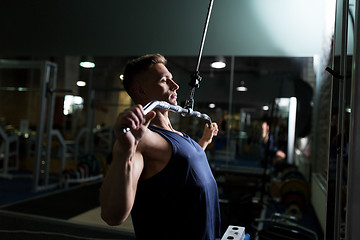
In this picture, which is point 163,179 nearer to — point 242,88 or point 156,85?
point 156,85

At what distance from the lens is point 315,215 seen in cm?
372

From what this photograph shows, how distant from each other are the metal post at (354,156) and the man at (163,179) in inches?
18.7

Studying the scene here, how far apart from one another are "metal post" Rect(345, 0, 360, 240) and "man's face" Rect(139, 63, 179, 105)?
2.03 feet

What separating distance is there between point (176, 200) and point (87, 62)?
2033 mm

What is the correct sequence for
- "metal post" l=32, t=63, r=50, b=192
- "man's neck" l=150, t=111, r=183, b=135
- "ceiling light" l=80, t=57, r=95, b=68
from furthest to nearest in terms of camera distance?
"metal post" l=32, t=63, r=50, b=192
"ceiling light" l=80, t=57, r=95, b=68
"man's neck" l=150, t=111, r=183, b=135

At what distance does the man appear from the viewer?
88 cm

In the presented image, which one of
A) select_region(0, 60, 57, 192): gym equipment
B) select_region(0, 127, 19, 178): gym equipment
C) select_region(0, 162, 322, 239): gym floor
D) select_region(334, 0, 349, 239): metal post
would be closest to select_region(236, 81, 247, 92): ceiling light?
select_region(0, 162, 322, 239): gym floor

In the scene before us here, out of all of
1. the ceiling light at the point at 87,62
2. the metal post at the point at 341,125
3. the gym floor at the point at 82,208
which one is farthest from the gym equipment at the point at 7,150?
the metal post at the point at 341,125

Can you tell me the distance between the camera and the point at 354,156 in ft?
3.71

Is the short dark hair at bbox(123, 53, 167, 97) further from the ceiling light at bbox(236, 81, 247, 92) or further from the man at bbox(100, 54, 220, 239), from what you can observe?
the ceiling light at bbox(236, 81, 247, 92)

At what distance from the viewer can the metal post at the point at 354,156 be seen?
111 centimetres

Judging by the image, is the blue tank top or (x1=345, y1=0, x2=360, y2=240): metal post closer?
the blue tank top

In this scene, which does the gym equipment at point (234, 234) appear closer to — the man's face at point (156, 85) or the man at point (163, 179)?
the man at point (163, 179)

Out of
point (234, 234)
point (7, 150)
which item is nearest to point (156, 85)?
point (234, 234)
